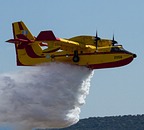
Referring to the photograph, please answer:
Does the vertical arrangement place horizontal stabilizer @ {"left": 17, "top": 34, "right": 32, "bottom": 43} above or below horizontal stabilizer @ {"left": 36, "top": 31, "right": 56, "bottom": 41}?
below

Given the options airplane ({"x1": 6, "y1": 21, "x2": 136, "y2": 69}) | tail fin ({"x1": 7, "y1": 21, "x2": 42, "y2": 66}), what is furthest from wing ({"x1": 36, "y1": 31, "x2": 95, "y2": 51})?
tail fin ({"x1": 7, "y1": 21, "x2": 42, "y2": 66})

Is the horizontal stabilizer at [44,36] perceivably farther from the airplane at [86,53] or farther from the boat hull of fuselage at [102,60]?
the boat hull of fuselage at [102,60]

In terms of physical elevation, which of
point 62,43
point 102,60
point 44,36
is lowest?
point 102,60

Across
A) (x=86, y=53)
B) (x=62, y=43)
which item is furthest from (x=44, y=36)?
(x=86, y=53)

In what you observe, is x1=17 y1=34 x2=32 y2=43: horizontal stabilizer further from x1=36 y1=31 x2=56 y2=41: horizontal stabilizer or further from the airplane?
x1=36 y1=31 x2=56 y2=41: horizontal stabilizer

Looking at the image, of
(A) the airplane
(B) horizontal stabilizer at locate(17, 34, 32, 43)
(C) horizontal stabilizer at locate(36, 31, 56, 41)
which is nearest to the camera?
(C) horizontal stabilizer at locate(36, 31, 56, 41)

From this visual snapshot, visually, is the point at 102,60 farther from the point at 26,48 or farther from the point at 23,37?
the point at 23,37

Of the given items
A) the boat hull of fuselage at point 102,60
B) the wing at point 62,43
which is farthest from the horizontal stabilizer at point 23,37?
the boat hull of fuselage at point 102,60

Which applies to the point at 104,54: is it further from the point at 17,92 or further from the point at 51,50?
Answer: the point at 17,92

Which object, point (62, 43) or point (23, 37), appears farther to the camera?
point (23, 37)

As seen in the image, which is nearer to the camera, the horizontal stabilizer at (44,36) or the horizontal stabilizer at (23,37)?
the horizontal stabilizer at (44,36)

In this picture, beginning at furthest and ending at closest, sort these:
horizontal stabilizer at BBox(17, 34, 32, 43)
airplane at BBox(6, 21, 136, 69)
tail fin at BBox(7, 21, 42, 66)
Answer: horizontal stabilizer at BBox(17, 34, 32, 43) → tail fin at BBox(7, 21, 42, 66) → airplane at BBox(6, 21, 136, 69)

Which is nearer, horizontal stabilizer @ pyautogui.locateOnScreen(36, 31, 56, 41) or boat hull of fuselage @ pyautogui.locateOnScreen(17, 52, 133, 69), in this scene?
horizontal stabilizer @ pyautogui.locateOnScreen(36, 31, 56, 41)

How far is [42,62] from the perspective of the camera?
→ 70.2m
